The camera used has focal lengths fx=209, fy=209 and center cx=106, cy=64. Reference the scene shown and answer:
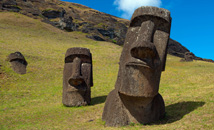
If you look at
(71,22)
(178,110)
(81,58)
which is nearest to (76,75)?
(81,58)

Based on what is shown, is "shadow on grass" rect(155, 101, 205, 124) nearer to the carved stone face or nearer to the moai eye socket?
the carved stone face

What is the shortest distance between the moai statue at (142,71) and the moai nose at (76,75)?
168 inches

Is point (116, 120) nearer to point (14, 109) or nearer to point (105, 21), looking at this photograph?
point (14, 109)

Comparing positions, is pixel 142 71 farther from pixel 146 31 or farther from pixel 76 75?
pixel 76 75

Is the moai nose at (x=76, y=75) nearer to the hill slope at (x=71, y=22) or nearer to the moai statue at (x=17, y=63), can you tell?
the moai statue at (x=17, y=63)

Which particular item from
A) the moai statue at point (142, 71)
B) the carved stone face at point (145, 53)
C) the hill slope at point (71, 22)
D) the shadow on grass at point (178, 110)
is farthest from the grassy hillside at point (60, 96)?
the hill slope at point (71, 22)

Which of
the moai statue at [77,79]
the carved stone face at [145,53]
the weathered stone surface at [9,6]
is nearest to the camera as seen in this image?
the carved stone face at [145,53]

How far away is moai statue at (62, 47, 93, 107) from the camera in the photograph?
12984mm

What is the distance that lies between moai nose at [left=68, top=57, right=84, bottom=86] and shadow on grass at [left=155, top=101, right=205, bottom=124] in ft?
17.9

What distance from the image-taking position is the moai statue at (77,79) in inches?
511

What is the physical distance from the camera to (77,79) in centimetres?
1273

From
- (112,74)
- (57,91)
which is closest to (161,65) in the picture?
(57,91)

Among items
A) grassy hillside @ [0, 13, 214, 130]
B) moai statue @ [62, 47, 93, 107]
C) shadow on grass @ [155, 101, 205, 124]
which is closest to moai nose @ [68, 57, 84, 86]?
moai statue @ [62, 47, 93, 107]

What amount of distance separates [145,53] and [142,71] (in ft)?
2.15
